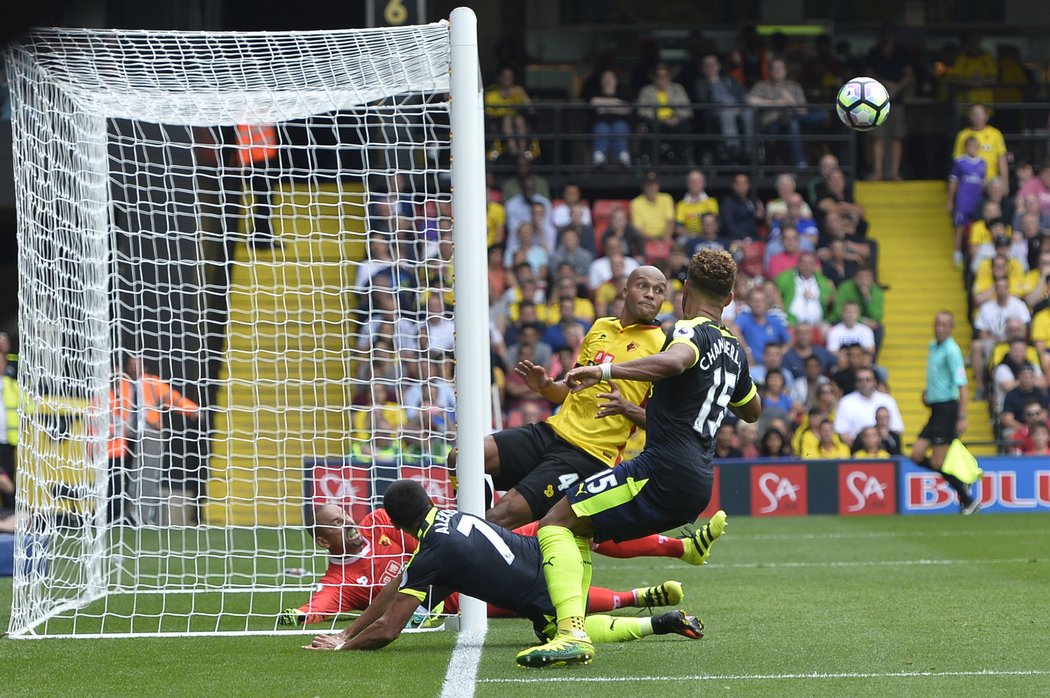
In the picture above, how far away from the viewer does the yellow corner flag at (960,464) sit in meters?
13.8

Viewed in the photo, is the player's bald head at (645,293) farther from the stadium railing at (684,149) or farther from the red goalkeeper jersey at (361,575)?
the stadium railing at (684,149)

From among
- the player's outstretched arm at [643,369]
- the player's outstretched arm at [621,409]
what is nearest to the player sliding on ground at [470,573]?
the player's outstretched arm at [621,409]

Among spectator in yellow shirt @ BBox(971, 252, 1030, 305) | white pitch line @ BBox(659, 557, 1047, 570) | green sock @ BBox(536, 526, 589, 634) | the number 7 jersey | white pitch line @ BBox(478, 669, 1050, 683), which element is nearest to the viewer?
white pitch line @ BBox(478, 669, 1050, 683)

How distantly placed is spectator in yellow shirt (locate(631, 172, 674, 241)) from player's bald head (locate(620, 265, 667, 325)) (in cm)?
1060

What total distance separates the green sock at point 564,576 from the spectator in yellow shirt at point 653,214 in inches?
487

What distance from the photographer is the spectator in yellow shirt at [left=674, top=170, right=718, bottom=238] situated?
18.4 m

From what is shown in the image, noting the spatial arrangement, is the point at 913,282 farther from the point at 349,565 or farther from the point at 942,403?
the point at 349,565

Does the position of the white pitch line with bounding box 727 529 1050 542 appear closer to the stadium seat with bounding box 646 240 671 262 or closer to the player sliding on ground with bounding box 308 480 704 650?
the stadium seat with bounding box 646 240 671 262

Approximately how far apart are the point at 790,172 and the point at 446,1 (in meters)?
6.42

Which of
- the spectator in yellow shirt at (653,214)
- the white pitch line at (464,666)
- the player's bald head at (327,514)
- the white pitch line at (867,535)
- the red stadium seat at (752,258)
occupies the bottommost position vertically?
the white pitch line at (867,535)

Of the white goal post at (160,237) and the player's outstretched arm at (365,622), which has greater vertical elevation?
the white goal post at (160,237)

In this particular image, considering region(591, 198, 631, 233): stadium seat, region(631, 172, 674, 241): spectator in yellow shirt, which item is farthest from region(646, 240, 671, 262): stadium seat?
region(591, 198, 631, 233): stadium seat

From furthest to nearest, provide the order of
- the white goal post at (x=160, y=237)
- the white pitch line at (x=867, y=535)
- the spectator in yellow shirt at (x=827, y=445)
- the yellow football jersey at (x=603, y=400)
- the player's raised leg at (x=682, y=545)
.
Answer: the spectator in yellow shirt at (x=827, y=445) < the white pitch line at (x=867, y=535) < the yellow football jersey at (x=603, y=400) < the white goal post at (x=160, y=237) < the player's raised leg at (x=682, y=545)

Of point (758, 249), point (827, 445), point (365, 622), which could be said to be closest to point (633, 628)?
point (365, 622)
